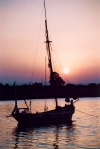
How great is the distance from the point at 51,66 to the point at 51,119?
1078 centimetres

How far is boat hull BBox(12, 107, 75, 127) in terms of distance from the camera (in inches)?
2434

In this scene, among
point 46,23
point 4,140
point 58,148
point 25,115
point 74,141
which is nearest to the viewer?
point 58,148

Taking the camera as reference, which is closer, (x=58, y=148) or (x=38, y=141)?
(x=58, y=148)

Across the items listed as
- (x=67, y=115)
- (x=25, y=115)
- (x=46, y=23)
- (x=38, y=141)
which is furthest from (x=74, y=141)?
(x=46, y=23)

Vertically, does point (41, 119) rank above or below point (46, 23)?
below

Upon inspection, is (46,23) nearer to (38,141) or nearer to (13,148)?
(38,141)

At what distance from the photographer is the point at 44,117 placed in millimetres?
63750

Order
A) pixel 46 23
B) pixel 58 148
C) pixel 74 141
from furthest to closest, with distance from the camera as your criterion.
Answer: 1. pixel 46 23
2. pixel 74 141
3. pixel 58 148

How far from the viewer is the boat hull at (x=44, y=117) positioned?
61812 mm

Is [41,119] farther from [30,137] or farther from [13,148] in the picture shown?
[13,148]

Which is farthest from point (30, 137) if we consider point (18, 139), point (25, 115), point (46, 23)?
point (46, 23)

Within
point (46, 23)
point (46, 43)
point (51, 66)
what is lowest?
point (51, 66)

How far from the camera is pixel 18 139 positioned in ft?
154

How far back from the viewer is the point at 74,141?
42.8 meters
